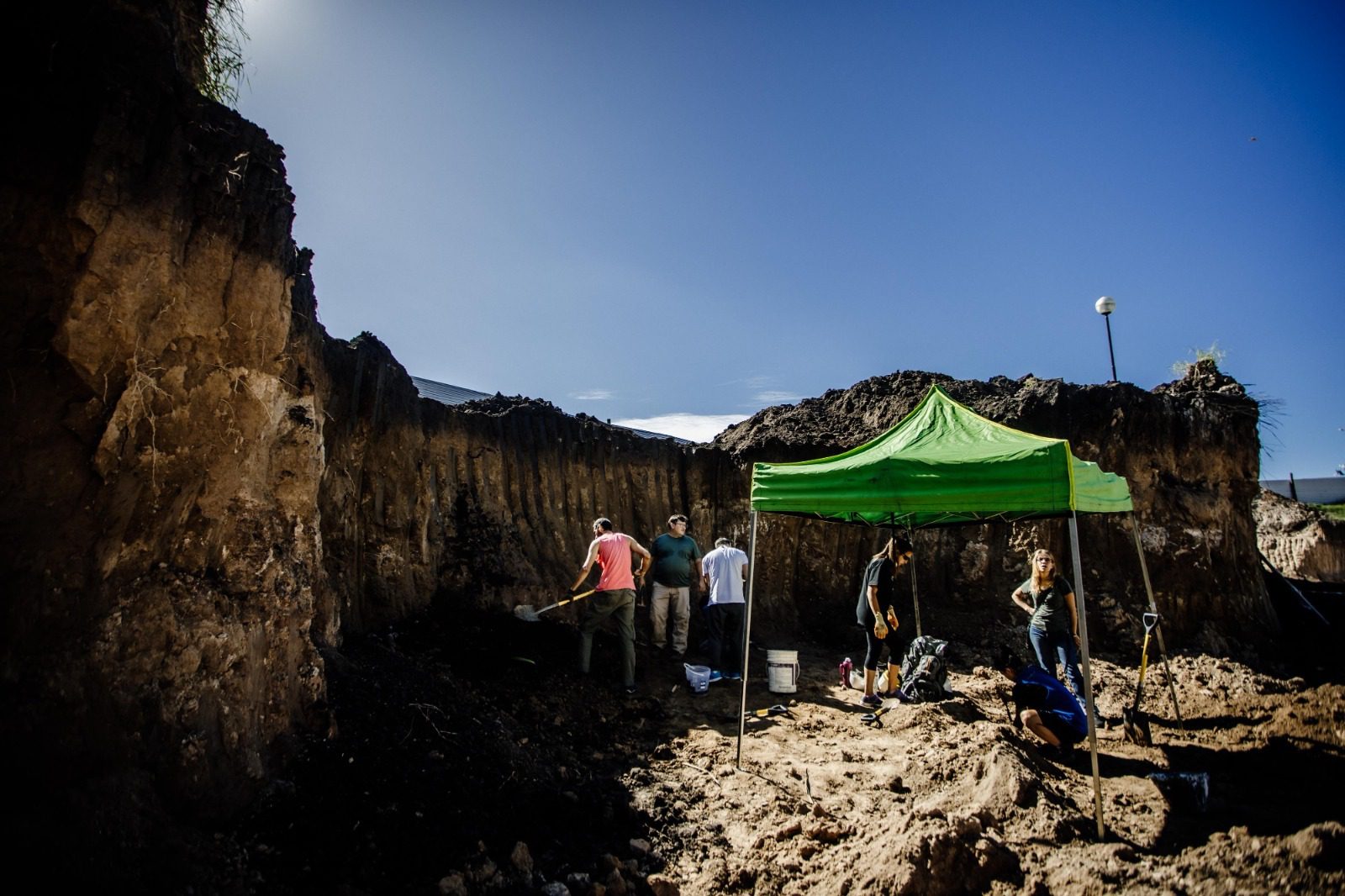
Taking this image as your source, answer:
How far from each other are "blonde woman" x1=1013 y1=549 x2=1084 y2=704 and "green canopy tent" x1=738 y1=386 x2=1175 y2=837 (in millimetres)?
225

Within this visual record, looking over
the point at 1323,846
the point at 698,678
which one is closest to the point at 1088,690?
the point at 1323,846

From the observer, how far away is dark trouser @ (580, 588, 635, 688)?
23.7 ft

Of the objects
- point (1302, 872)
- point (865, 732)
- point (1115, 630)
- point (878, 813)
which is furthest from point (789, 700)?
point (1115, 630)

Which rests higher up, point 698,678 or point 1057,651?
point 1057,651

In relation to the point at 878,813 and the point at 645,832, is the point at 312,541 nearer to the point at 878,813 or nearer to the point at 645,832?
the point at 645,832

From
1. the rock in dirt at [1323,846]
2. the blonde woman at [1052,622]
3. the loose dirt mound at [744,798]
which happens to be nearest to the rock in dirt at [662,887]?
the loose dirt mound at [744,798]

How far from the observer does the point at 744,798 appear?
467 centimetres

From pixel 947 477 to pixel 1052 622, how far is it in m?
2.04

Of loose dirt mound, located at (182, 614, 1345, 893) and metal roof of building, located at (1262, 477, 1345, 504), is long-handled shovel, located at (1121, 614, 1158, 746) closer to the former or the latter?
loose dirt mound, located at (182, 614, 1345, 893)

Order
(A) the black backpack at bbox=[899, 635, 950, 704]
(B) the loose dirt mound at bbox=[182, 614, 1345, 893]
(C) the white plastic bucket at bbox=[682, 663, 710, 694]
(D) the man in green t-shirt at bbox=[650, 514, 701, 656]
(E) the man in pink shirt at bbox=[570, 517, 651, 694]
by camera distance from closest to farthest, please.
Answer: (B) the loose dirt mound at bbox=[182, 614, 1345, 893]
(A) the black backpack at bbox=[899, 635, 950, 704]
(E) the man in pink shirt at bbox=[570, 517, 651, 694]
(C) the white plastic bucket at bbox=[682, 663, 710, 694]
(D) the man in green t-shirt at bbox=[650, 514, 701, 656]

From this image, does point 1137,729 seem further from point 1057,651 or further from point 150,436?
point 150,436

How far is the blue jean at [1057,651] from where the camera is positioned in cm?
608

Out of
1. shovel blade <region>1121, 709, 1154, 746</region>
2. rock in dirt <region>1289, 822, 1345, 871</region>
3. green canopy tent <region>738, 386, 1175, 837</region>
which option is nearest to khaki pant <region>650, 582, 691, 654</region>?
green canopy tent <region>738, 386, 1175, 837</region>

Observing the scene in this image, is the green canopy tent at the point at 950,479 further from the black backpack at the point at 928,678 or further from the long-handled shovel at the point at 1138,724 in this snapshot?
the black backpack at the point at 928,678
